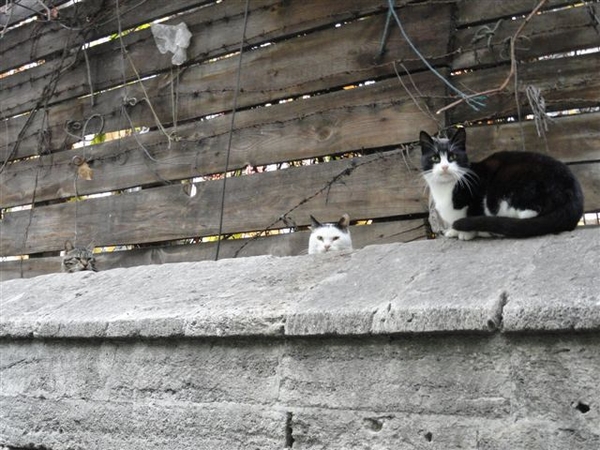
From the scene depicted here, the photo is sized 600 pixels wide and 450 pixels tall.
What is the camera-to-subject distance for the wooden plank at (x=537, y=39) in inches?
A: 112

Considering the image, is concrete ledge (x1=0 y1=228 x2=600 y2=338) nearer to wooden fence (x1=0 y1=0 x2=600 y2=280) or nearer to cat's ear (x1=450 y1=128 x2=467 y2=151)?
cat's ear (x1=450 y1=128 x2=467 y2=151)

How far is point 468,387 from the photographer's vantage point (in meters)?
1.74

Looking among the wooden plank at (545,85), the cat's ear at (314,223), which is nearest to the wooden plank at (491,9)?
the wooden plank at (545,85)

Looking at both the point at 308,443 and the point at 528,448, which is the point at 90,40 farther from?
the point at 528,448

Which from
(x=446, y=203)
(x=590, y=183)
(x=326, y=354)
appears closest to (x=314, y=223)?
(x=446, y=203)

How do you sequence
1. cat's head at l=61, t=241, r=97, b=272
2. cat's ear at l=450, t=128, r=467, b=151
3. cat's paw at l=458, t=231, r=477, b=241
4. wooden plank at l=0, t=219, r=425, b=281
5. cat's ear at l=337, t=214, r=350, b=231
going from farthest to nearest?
cat's head at l=61, t=241, r=97, b=272 → cat's ear at l=337, t=214, r=350, b=231 → wooden plank at l=0, t=219, r=425, b=281 → cat's ear at l=450, t=128, r=467, b=151 → cat's paw at l=458, t=231, r=477, b=241

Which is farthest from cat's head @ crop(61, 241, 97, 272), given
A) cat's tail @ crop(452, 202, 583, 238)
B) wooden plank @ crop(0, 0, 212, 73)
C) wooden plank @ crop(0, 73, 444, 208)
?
cat's tail @ crop(452, 202, 583, 238)

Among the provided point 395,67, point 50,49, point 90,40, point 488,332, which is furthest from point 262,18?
point 488,332

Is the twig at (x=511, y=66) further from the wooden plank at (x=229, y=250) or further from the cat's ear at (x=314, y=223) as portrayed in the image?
the cat's ear at (x=314, y=223)

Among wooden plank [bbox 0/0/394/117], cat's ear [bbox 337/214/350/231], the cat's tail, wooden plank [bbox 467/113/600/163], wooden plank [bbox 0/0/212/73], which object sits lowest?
the cat's tail

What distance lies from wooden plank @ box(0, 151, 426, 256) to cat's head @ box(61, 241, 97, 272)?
17cm

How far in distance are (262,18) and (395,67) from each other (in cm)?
91

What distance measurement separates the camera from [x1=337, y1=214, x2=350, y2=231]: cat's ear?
3.33 metres

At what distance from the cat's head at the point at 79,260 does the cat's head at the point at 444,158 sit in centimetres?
203
